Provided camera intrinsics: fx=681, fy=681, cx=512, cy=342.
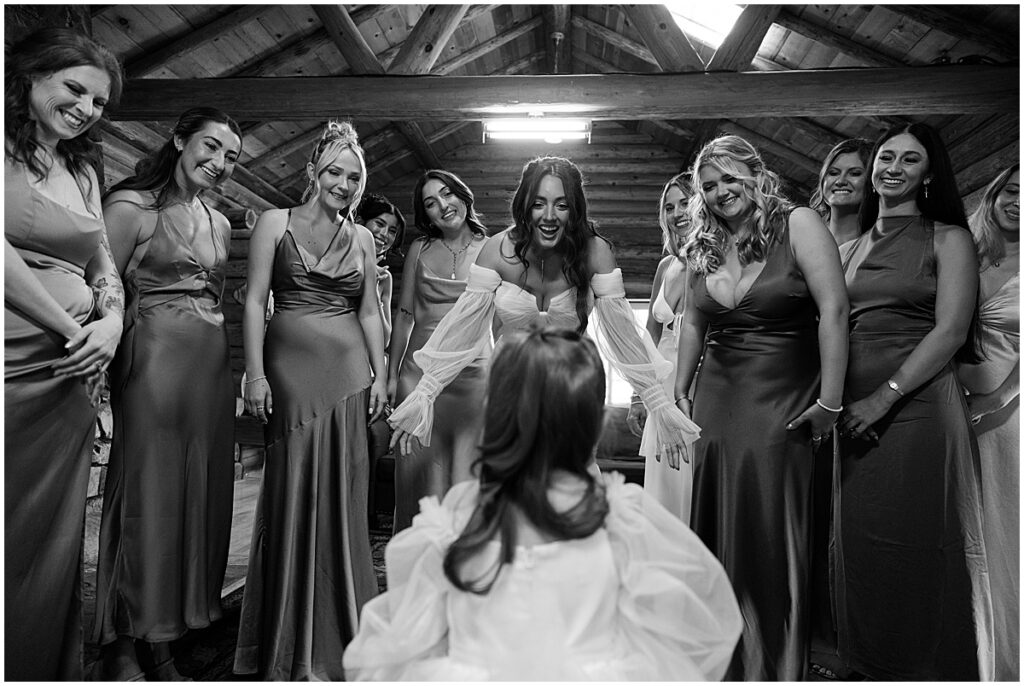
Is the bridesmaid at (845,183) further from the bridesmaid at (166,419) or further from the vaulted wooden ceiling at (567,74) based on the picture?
the bridesmaid at (166,419)

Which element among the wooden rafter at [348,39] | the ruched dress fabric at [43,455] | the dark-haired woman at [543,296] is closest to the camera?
the ruched dress fabric at [43,455]

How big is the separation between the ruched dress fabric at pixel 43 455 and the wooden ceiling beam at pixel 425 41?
373cm

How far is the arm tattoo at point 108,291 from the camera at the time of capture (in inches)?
94.8

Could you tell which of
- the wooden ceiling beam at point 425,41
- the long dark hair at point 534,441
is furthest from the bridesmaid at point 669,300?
the wooden ceiling beam at point 425,41

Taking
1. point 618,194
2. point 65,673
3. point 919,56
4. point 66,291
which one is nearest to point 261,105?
point 66,291

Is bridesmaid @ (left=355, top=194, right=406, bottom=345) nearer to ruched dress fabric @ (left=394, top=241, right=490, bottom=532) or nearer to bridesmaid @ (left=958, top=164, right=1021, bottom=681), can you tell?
ruched dress fabric @ (left=394, top=241, right=490, bottom=532)

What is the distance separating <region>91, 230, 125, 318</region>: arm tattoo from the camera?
2.41 metres

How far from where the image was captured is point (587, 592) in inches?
58.6

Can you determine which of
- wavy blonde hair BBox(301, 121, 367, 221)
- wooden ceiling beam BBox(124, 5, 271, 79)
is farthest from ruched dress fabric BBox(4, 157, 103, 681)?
wooden ceiling beam BBox(124, 5, 271, 79)

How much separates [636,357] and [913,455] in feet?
3.35

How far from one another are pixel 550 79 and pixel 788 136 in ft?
16.1

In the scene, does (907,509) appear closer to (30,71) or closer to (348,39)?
(30,71)

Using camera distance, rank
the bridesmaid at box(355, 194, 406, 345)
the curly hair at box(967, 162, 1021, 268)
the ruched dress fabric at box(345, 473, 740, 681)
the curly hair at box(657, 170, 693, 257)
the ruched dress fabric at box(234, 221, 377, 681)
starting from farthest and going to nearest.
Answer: the bridesmaid at box(355, 194, 406, 345) → the curly hair at box(657, 170, 693, 257) → the curly hair at box(967, 162, 1021, 268) → the ruched dress fabric at box(234, 221, 377, 681) → the ruched dress fabric at box(345, 473, 740, 681)

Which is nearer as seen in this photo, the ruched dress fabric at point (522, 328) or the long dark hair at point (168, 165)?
the ruched dress fabric at point (522, 328)
